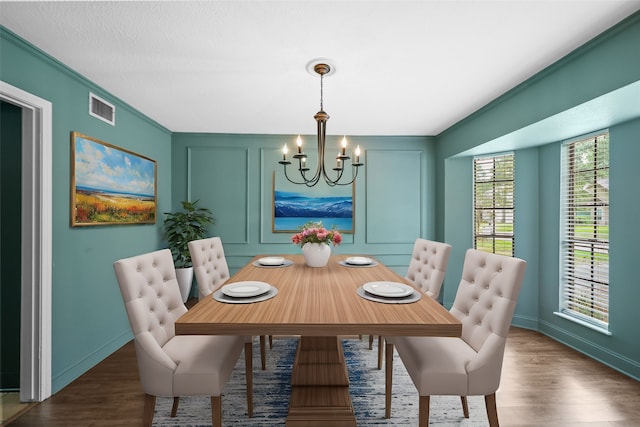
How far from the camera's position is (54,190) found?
201cm

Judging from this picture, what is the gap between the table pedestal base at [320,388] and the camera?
151cm

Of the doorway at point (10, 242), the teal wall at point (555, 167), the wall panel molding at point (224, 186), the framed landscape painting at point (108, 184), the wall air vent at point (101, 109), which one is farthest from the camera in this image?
the wall panel molding at point (224, 186)

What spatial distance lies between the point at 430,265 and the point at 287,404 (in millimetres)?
1467

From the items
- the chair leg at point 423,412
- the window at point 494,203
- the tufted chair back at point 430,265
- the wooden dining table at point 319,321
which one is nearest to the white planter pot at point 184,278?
the wooden dining table at point 319,321

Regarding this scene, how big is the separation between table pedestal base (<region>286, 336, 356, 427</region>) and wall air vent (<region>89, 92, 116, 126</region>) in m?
2.57

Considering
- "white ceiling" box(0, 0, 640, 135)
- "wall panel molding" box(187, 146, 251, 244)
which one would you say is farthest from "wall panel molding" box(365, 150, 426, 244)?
"wall panel molding" box(187, 146, 251, 244)

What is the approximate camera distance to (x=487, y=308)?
1.51m

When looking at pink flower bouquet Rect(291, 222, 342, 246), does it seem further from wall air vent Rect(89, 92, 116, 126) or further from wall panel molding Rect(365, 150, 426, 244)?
wall air vent Rect(89, 92, 116, 126)

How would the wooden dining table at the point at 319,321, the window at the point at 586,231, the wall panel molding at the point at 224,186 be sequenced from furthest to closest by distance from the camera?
the wall panel molding at the point at 224,186 < the window at the point at 586,231 < the wooden dining table at the point at 319,321

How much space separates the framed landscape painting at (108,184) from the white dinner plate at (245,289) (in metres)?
1.58

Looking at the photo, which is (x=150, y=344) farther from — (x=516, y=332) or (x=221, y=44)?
(x=516, y=332)

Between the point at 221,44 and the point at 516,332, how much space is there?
3.93m

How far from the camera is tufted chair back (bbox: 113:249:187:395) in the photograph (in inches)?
52.6

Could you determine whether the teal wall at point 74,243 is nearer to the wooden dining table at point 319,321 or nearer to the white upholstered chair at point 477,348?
the wooden dining table at point 319,321
